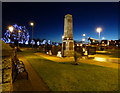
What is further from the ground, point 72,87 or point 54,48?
point 54,48

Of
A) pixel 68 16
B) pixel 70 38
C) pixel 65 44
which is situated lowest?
pixel 65 44

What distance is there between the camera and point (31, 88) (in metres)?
3.68

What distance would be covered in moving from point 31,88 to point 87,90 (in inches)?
92.9

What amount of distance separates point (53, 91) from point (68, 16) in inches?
520

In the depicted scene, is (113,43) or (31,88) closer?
(31,88)

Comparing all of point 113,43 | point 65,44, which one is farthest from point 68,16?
point 113,43

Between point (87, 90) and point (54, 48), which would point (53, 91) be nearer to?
point (87, 90)

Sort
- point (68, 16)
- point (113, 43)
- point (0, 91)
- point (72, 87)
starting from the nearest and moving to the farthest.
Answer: point (0, 91) → point (72, 87) → point (68, 16) → point (113, 43)

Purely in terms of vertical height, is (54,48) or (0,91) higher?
(54,48)

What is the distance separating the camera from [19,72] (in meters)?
4.47

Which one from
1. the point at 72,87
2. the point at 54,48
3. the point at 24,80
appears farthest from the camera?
the point at 54,48

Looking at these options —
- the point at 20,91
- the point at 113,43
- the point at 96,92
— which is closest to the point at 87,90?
the point at 96,92

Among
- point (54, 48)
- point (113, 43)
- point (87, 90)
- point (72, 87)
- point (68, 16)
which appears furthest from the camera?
point (113, 43)

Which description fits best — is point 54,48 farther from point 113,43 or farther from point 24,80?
point 113,43
